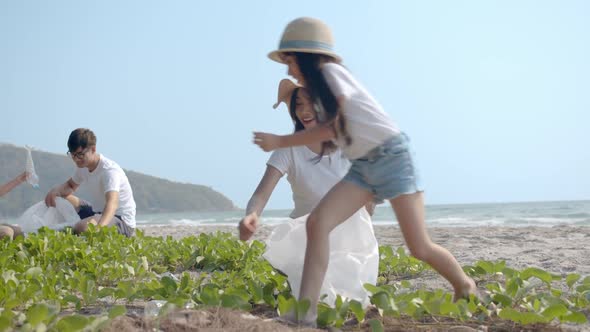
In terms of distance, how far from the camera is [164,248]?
6004mm

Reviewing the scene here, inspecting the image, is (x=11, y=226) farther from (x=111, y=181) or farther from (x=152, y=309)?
(x=152, y=309)

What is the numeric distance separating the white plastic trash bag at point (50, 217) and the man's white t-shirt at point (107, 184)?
1.19ft

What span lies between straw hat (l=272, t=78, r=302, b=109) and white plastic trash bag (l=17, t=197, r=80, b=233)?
4687 mm

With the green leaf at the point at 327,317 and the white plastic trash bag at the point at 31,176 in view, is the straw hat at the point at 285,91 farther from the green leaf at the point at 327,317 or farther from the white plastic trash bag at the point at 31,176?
the white plastic trash bag at the point at 31,176

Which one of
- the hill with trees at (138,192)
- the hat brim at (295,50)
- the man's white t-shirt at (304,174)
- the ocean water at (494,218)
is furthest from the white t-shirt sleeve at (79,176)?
the hill with trees at (138,192)

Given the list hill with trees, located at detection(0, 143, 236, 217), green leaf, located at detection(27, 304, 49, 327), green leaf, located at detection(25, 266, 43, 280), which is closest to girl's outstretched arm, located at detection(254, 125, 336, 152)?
green leaf, located at detection(27, 304, 49, 327)

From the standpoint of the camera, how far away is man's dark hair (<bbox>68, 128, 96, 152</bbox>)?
6.82m

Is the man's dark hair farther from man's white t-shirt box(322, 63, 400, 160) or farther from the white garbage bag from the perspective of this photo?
man's white t-shirt box(322, 63, 400, 160)

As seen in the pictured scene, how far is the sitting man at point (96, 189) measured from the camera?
22.6 ft

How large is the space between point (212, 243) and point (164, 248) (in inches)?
17.8

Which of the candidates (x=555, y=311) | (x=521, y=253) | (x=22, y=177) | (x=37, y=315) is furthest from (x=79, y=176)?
Result: (x=555, y=311)

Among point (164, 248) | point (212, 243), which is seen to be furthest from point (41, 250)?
point (212, 243)

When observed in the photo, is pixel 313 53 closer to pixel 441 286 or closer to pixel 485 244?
pixel 441 286

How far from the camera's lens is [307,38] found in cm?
307
